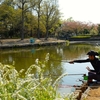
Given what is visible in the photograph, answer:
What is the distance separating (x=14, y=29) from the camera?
4184 centimetres

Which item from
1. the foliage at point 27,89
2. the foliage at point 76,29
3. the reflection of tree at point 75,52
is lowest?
the reflection of tree at point 75,52

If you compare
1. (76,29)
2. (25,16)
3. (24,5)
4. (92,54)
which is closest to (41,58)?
(92,54)

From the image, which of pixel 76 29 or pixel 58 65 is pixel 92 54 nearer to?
pixel 58 65

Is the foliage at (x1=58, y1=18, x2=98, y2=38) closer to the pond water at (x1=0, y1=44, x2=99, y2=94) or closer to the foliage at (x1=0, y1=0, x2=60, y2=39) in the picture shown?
the foliage at (x1=0, y1=0, x2=60, y2=39)

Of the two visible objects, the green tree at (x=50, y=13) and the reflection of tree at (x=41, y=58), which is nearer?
the reflection of tree at (x=41, y=58)

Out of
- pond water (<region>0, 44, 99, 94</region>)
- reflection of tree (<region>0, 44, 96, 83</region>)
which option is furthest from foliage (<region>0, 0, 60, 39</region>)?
pond water (<region>0, 44, 99, 94</region>)

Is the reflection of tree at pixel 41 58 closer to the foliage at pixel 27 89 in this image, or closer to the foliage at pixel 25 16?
the foliage at pixel 27 89

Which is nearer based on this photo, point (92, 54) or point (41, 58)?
point (92, 54)

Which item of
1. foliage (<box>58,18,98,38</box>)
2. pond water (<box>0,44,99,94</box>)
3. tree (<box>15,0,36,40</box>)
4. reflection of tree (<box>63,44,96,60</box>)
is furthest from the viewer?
foliage (<box>58,18,98,38</box>)

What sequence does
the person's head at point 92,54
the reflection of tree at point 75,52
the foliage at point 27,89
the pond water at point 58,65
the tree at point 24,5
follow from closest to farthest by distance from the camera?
the foliage at point 27,89, the person's head at point 92,54, the pond water at point 58,65, the reflection of tree at point 75,52, the tree at point 24,5

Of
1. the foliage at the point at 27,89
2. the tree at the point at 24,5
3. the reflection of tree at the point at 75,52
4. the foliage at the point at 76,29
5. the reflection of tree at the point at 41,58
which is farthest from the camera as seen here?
the foliage at the point at 76,29

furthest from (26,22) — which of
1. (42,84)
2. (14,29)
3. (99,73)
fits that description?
(42,84)

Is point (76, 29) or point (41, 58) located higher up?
point (76, 29)

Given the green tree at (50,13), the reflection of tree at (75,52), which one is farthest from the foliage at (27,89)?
the green tree at (50,13)
